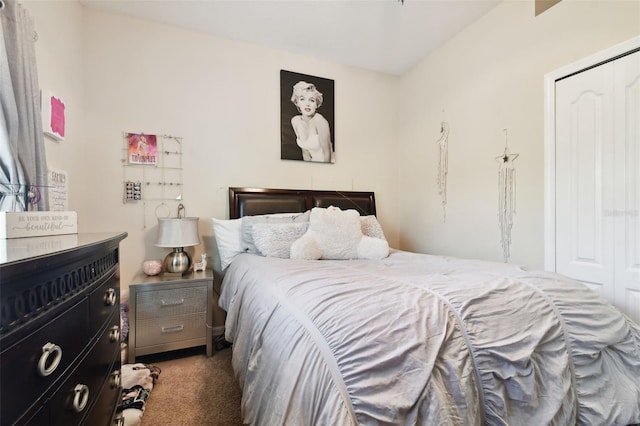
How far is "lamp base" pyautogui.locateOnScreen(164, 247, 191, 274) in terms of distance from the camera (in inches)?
92.0

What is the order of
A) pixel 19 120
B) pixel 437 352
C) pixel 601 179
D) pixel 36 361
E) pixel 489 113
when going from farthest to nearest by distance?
pixel 489 113 → pixel 601 179 → pixel 19 120 → pixel 437 352 → pixel 36 361

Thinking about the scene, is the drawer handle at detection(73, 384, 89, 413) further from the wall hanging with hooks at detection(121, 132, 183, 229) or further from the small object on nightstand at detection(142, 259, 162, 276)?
the wall hanging with hooks at detection(121, 132, 183, 229)

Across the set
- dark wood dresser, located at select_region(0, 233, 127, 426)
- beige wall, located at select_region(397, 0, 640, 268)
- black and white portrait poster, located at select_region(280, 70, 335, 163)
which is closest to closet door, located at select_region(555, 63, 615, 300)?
beige wall, located at select_region(397, 0, 640, 268)

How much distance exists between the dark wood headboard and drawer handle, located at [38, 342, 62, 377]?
213 centimetres

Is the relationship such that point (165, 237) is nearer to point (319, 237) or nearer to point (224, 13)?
point (319, 237)

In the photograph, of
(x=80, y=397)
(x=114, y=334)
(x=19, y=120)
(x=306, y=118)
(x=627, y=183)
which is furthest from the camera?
(x=306, y=118)

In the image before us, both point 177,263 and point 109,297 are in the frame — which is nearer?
point 109,297

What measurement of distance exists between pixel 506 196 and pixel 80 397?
2703 millimetres

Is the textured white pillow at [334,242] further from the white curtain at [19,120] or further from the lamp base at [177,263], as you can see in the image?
the white curtain at [19,120]

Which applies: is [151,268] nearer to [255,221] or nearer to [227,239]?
[227,239]

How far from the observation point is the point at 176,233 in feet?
7.44

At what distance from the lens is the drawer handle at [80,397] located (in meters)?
0.68

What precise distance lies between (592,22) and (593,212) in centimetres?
119

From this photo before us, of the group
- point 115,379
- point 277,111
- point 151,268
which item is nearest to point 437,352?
point 115,379
